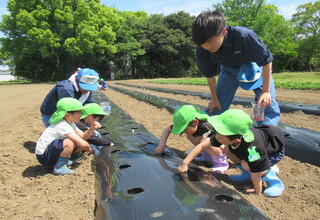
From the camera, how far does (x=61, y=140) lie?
259cm

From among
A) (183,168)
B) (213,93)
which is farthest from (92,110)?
(213,93)

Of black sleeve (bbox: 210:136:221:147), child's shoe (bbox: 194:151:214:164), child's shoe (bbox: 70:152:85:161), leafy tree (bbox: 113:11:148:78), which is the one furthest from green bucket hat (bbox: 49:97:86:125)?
leafy tree (bbox: 113:11:148:78)

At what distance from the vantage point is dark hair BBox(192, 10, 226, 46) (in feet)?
6.49

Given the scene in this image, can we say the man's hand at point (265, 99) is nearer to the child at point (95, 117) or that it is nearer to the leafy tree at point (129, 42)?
the child at point (95, 117)

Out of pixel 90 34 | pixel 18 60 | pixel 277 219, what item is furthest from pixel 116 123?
pixel 18 60

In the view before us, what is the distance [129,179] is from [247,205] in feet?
2.95

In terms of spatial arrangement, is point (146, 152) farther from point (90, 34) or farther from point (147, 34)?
point (147, 34)

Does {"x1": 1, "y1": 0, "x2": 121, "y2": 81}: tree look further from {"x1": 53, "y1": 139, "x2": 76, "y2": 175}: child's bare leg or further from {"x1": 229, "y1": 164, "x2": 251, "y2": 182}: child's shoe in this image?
{"x1": 229, "y1": 164, "x2": 251, "y2": 182}: child's shoe

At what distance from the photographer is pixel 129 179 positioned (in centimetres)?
193

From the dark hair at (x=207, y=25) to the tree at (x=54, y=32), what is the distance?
969 inches

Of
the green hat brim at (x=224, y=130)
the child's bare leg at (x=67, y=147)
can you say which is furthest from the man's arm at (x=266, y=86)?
the child's bare leg at (x=67, y=147)

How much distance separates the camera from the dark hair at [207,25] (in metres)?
1.98

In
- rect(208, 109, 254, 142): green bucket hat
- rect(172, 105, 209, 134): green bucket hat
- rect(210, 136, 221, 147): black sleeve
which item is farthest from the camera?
rect(172, 105, 209, 134): green bucket hat

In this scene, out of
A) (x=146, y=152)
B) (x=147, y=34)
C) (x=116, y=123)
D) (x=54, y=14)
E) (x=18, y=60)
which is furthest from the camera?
(x=147, y=34)
